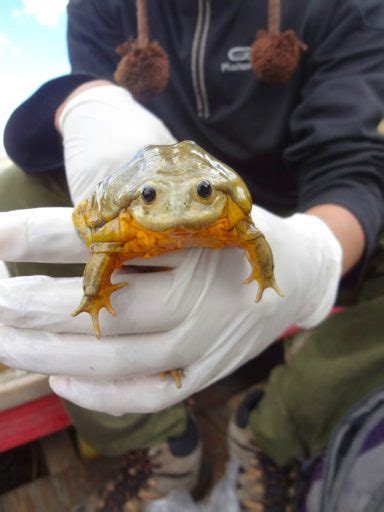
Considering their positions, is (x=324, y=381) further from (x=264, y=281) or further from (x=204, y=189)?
(x=204, y=189)

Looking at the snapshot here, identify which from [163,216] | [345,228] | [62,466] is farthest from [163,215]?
[62,466]

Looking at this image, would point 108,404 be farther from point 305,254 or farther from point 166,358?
point 305,254

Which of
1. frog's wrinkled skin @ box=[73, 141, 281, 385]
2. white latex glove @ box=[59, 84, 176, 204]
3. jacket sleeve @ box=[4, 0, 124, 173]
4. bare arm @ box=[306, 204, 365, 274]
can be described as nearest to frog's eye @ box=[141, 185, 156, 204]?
frog's wrinkled skin @ box=[73, 141, 281, 385]

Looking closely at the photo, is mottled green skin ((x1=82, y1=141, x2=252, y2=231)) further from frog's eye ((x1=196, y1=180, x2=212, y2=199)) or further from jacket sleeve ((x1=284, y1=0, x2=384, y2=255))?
jacket sleeve ((x1=284, y1=0, x2=384, y2=255))

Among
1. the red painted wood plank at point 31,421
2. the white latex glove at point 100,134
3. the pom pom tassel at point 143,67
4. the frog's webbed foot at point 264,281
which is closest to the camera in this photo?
the frog's webbed foot at point 264,281

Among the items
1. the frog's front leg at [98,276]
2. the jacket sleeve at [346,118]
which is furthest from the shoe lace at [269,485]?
the frog's front leg at [98,276]

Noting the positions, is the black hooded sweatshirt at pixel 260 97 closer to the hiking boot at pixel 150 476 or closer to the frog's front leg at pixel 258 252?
the frog's front leg at pixel 258 252

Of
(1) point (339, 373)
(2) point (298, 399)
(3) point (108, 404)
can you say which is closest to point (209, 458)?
(2) point (298, 399)
